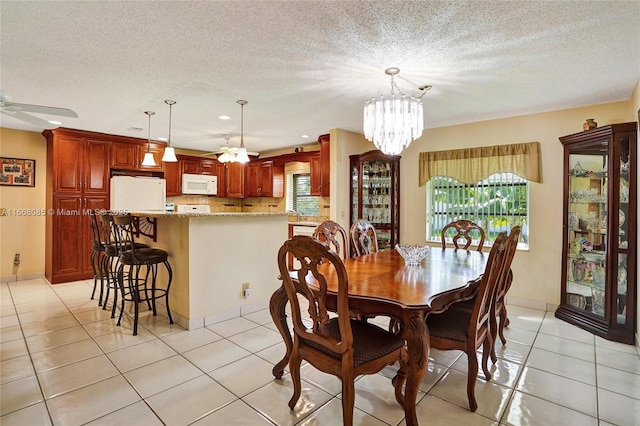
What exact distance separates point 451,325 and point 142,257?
2.76m

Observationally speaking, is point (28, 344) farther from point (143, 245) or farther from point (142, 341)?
point (143, 245)

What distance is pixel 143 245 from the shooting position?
3.73 metres

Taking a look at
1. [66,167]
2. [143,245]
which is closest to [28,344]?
[143,245]

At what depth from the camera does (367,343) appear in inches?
70.0

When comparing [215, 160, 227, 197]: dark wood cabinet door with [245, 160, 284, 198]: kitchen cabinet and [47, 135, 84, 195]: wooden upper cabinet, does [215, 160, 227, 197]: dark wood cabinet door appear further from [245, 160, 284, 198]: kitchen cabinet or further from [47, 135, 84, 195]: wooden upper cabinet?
[47, 135, 84, 195]: wooden upper cabinet

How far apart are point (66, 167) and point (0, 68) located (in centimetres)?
253

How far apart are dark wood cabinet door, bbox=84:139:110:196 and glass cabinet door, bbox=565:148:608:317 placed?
6.41m

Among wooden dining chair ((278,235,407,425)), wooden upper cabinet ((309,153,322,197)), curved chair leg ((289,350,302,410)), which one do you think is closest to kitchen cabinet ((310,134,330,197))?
wooden upper cabinet ((309,153,322,197))

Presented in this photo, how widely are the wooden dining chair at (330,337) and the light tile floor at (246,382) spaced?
0.35m

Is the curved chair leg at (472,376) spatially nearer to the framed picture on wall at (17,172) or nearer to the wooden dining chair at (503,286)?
the wooden dining chair at (503,286)

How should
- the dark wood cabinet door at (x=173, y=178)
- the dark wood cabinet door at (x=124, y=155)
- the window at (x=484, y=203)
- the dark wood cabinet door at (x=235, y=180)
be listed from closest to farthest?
the window at (x=484, y=203) < the dark wood cabinet door at (x=124, y=155) < the dark wood cabinet door at (x=173, y=178) < the dark wood cabinet door at (x=235, y=180)

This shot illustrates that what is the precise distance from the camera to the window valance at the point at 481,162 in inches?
153

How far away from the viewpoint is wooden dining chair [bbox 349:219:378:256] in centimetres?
336

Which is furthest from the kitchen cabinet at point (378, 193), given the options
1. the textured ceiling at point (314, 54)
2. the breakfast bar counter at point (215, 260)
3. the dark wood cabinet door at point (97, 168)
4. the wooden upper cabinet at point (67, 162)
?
the wooden upper cabinet at point (67, 162)
